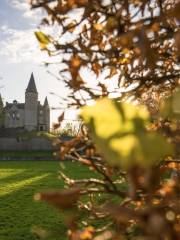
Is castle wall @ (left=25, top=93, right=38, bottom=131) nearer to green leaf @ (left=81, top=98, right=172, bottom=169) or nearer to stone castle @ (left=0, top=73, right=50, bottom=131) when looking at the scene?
stone castle @ (left=0, top=73, right=50, bottom=131)

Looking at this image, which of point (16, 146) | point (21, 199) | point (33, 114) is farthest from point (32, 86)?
point (21, 199)

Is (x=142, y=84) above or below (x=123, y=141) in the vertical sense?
above

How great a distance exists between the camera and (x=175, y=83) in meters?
2.95

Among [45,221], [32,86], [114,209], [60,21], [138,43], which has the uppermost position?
[32,86]

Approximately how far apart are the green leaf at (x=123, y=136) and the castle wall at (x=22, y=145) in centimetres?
5627

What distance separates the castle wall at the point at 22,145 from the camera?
56.7 metres

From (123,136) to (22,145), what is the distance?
2253 inches

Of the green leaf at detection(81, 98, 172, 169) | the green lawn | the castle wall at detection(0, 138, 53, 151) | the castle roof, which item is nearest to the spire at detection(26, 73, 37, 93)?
the castle roof

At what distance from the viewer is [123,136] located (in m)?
0.58

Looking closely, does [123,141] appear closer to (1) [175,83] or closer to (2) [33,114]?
(1) [175,83]

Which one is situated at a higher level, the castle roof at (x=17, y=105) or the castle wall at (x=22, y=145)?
the castle roof at (x=17, y=105)

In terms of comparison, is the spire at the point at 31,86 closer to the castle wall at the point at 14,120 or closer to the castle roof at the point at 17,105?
the castle roof at the point at 17,105

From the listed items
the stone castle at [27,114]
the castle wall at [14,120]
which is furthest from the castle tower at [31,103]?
the castle wall at [14,120]

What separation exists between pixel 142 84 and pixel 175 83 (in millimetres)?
578
